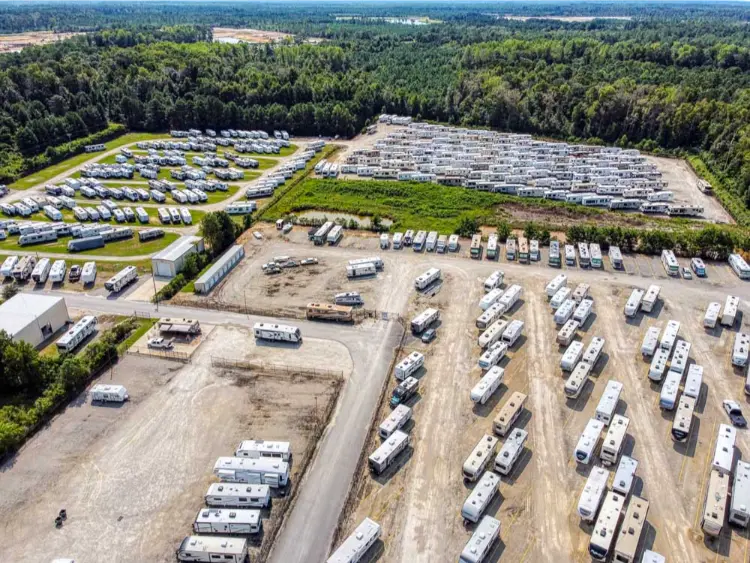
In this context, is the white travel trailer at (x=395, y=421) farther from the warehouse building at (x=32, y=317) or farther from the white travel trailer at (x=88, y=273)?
the white travel trailer at (x=88, y=273)

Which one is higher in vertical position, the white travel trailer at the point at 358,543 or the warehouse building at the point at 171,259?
the white travel trailer at the point at 358,543

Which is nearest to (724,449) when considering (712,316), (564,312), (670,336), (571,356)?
(571,356)

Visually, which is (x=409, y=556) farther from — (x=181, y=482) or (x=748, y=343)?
(x=748, y=343)

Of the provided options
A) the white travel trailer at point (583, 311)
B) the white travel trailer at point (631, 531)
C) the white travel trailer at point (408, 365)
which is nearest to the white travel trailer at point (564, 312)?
the white travel trailer at point (583, 311)

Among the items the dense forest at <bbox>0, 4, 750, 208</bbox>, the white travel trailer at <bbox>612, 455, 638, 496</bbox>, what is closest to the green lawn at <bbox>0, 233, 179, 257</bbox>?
the dense forest at <bbox>0, 4, 750, 208</bbox>

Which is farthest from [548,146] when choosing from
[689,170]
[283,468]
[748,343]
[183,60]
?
[183,60]

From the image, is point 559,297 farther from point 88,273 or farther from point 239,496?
point 88,273
